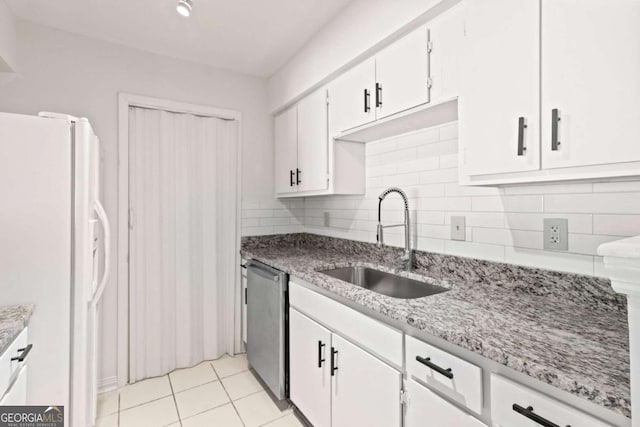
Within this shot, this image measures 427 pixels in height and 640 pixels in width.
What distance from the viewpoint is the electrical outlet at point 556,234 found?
1226mm

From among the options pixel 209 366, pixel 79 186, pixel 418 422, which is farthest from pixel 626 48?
pixel 209 366

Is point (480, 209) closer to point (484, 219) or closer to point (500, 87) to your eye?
point (484, 219)

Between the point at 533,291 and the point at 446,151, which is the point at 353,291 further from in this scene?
the point at 446,151

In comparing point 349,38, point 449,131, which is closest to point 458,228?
point 449,131

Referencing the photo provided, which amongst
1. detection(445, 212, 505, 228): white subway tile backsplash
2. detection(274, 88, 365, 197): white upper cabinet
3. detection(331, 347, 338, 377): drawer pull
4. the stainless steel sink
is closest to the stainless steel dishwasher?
the stainless steel sink

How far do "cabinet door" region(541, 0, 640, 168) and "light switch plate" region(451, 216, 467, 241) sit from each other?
0.64m

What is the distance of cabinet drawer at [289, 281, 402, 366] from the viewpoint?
1.16 meters

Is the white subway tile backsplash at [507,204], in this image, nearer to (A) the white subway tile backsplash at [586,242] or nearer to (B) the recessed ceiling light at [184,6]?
(A) the white subway tile backsplash at [586,242]

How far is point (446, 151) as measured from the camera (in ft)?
5.49

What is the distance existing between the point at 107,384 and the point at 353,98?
258cm

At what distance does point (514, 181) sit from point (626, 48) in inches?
17.3

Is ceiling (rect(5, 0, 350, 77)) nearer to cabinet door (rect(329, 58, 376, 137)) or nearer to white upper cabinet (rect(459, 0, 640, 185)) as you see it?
cabinet door (rect(329, 58, 376, 137))

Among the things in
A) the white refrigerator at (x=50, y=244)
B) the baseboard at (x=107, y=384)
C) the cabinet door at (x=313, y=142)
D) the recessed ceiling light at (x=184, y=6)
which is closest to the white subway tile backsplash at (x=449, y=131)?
the cabinet door at (x=313, y=142)

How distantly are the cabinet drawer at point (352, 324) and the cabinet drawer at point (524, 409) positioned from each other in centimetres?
35
